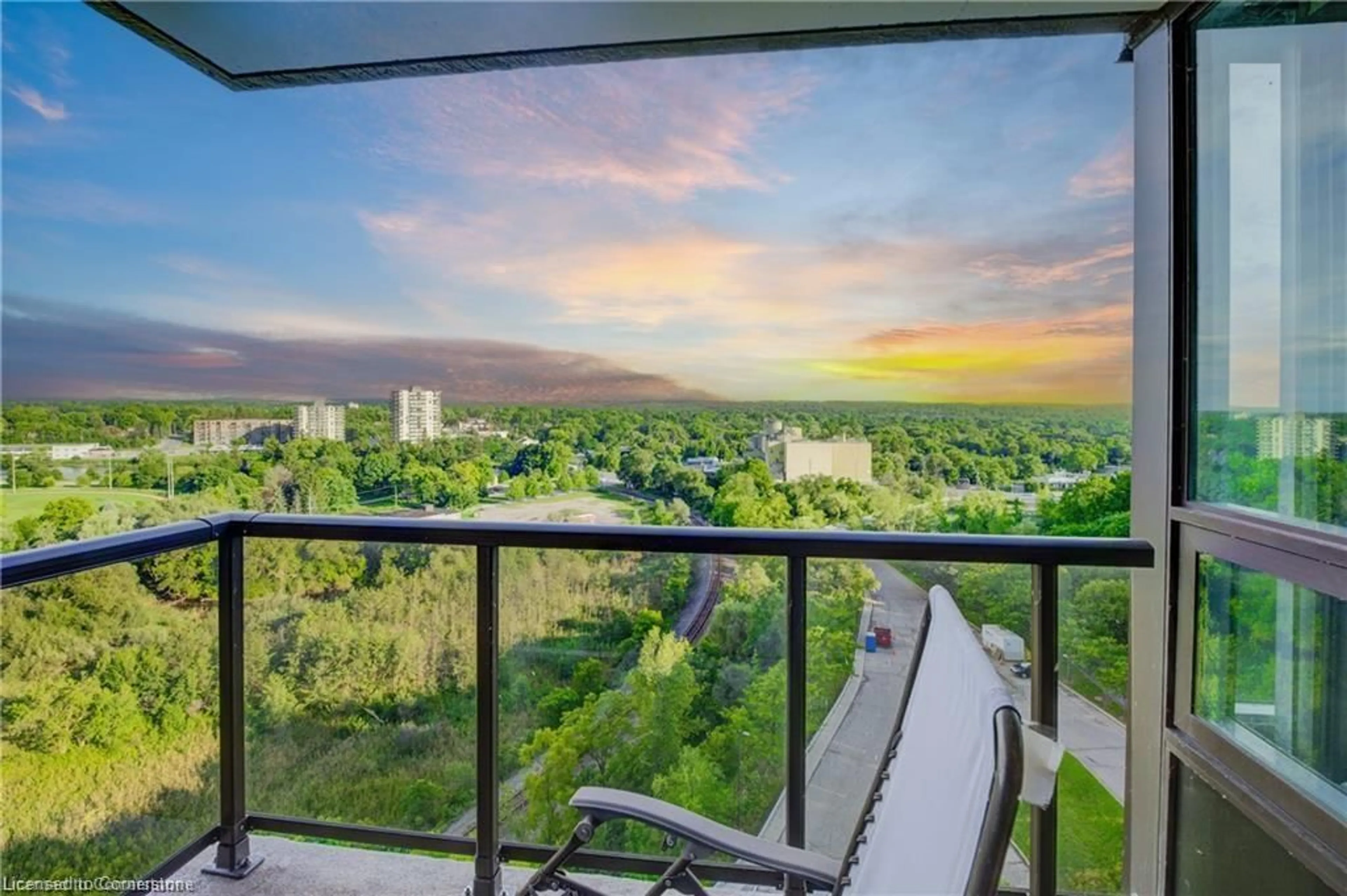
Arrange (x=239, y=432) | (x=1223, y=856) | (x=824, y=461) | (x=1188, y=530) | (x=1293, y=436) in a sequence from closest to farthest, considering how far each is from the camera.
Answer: (x=1293, y=436)
(x=1223, y=856)
(x=1188, y=530)
(x=824, y=461)
(x=239, y=432)

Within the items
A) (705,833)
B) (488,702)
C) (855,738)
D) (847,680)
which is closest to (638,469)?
(488,702)

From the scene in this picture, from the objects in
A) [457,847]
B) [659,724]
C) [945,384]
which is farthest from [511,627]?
[945,384]

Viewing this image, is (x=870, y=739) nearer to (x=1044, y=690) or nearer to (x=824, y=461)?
(x=1044, y=690)

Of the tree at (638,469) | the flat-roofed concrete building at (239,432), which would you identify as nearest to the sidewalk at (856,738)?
the tree at (638,469)

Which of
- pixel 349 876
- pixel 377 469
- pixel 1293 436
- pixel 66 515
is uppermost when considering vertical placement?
pixel 1293 436

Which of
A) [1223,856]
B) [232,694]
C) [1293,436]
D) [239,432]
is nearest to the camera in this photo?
[1293,436]

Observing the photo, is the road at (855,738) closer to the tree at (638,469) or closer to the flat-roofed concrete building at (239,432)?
the tree at (638,469)

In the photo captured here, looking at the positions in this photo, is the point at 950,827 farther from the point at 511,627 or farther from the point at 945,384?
the point at 945,384

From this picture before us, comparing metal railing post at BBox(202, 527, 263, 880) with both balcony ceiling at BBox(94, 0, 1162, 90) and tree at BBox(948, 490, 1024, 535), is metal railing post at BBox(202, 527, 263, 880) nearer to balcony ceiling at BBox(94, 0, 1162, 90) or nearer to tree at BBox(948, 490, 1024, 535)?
balcony ceiling at BBox(94, 0, 1162, 90)
